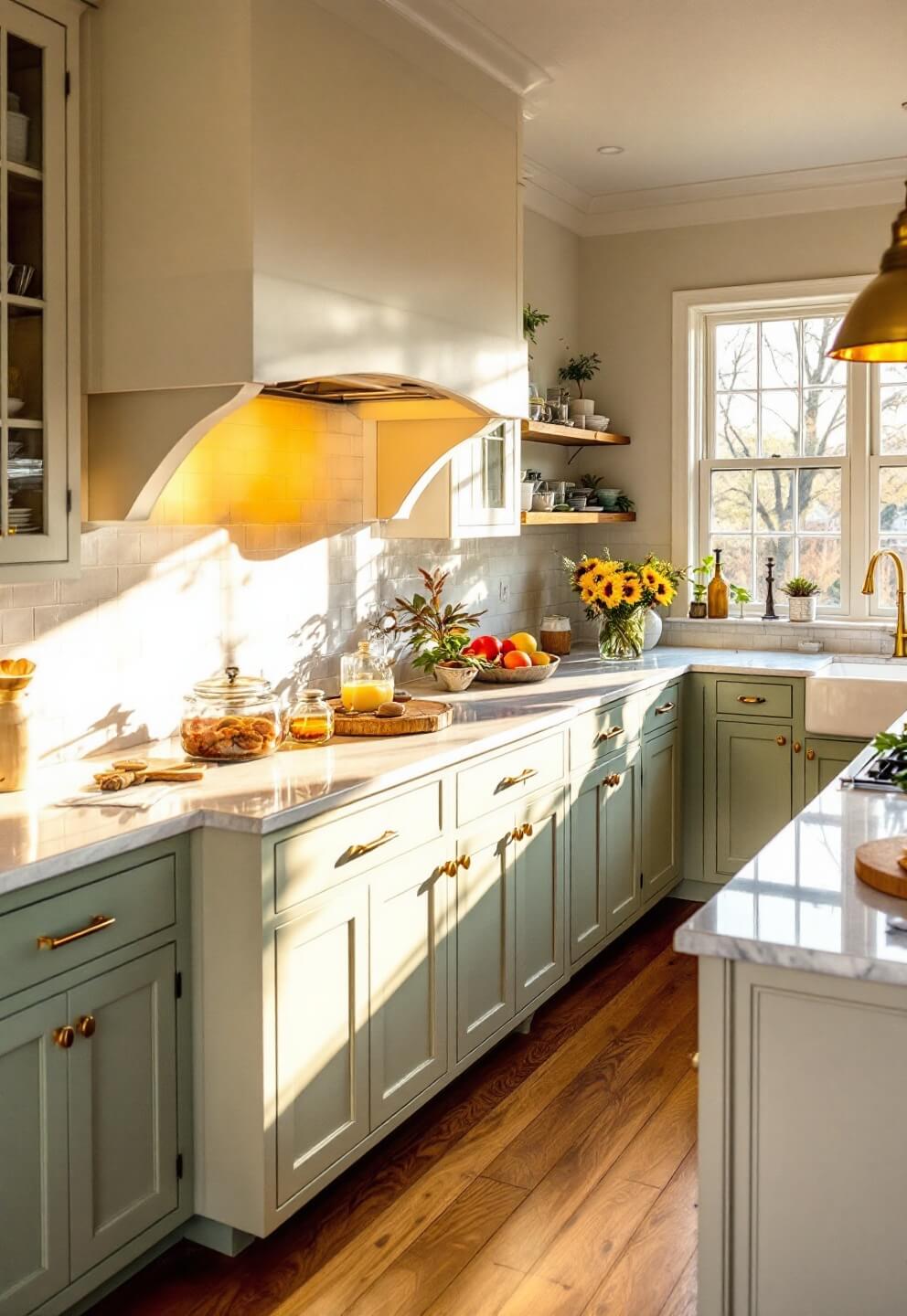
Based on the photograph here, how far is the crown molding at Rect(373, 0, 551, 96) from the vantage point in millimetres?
3219

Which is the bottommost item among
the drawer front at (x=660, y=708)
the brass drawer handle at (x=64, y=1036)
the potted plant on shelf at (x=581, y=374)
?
the brass drawer handle at (x=64, y=1036)

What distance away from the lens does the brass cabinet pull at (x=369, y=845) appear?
2656 millimetres

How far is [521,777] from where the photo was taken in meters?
3.41

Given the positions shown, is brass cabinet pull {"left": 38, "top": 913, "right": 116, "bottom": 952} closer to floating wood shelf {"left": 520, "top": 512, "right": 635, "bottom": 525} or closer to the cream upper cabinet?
the cream upper cabinet

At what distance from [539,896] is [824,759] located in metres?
1.50

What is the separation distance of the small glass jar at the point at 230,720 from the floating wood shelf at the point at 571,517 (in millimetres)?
1746

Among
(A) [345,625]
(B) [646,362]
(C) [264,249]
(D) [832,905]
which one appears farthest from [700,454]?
(D) [832,905]

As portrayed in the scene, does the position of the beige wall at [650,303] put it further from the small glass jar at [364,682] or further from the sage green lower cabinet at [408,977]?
the sage green lower cabinet at [408,977]

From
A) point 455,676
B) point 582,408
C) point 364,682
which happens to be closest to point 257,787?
point 364,682

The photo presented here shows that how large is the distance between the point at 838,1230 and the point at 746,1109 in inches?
7.7

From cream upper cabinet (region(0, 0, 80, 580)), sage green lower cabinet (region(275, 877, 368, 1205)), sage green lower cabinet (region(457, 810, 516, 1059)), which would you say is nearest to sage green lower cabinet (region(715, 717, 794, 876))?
sage green lower cabinet (region(457, 810, 516, 1059))

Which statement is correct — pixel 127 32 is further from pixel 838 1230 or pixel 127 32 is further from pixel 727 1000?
pixel 838 1230

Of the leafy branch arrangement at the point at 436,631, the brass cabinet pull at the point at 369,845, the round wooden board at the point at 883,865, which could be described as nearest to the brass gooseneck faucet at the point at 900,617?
the leafy branch arrangement at the point at 436,631

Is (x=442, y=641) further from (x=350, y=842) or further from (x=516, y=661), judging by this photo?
(x=350, y=842)
